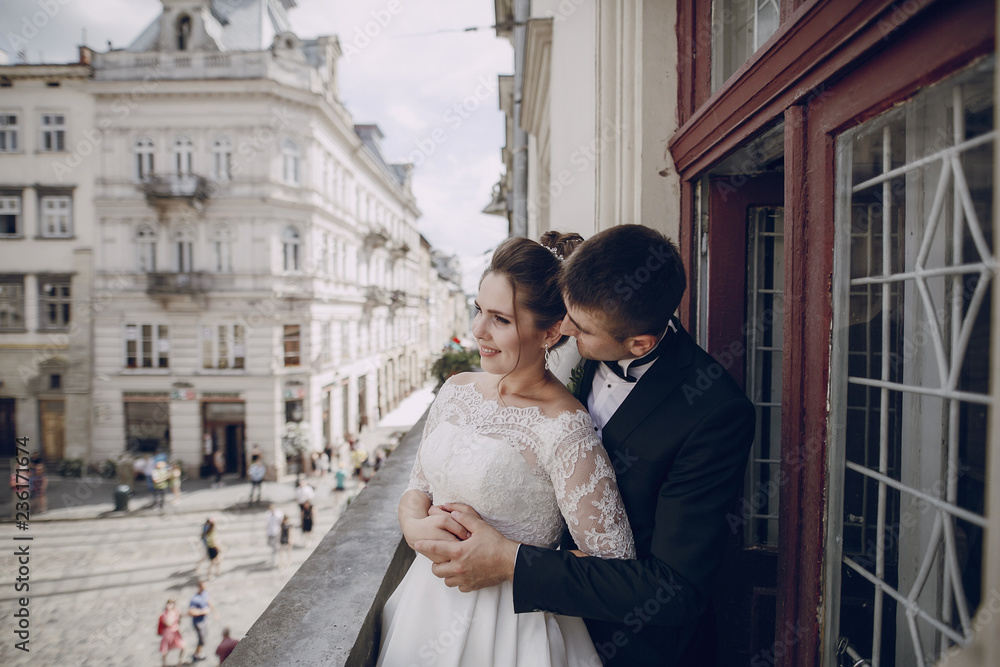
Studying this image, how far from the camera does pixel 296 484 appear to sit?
1596cm

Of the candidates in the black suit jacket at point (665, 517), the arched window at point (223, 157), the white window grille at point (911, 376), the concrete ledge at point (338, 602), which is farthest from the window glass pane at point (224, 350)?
the white window grille at point (911, 376)

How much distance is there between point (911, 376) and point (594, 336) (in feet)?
2.34

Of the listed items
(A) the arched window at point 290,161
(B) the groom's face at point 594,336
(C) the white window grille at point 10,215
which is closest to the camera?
(B) the groom's face at point 594,336

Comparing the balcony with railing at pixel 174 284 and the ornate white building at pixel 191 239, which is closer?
the balcony with railing at pixel 174 284

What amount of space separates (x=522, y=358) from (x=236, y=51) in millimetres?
19069

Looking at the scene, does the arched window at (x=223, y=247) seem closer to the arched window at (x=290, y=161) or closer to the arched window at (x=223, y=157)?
the arched window at (x=223, y=157)

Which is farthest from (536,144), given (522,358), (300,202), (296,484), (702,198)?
(296,484)

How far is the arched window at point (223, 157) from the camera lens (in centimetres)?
1652

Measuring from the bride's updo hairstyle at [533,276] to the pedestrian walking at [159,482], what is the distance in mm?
15937

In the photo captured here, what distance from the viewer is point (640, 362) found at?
154 cm

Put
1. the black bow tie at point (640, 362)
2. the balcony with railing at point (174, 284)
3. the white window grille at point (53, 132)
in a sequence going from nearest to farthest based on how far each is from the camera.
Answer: the black bow tie at point (640, 362)
the balcony with railing at point (174, 284)
the white window grille at point (53, 132)

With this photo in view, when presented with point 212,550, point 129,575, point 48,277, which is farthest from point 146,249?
point 212,550

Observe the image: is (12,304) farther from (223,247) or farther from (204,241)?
(223,247)

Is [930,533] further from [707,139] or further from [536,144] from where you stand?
[536,144]
